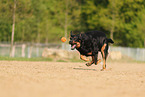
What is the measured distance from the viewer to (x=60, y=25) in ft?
133

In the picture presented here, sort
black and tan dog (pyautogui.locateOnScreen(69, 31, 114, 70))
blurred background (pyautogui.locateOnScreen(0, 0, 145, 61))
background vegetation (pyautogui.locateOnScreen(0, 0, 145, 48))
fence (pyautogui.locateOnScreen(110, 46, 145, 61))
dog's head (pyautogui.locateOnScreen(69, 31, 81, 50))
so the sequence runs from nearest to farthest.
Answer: dog's head (pyautogui.locateOnScreen(69, 31, 81, 50))
black and tan dog (pyautogui.locateOnScreen(69, 31, 114, 70))
blurred background (pyautogui.locateOnScreen(0, 0, 145, 61))
background vegetation (pyautogui.locateOnScreen(0, 0, 145, 48))
fence (pyautogui.locateOnScreen(110, 46, 145, 61))

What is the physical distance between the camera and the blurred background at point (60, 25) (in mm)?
27984

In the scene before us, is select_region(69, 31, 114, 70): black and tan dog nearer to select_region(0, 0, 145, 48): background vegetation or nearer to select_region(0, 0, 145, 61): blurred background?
select_region(0, 0, 145, 61): blurred background

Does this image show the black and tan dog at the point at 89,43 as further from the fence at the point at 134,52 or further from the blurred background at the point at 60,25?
the fence at the point at 134,52

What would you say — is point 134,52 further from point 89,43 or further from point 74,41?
point 74,41

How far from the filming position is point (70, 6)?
37.7 meters

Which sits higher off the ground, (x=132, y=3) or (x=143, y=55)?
(x=132, y=3)

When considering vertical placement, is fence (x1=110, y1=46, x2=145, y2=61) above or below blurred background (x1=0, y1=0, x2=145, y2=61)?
below

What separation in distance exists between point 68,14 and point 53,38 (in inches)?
322

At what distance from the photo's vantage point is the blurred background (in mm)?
27984

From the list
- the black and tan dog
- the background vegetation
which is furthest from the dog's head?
the background vegetation

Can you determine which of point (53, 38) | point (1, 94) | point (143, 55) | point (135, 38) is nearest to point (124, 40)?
point (135, 38)

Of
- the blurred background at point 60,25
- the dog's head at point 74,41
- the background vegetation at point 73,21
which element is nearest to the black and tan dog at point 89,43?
the dog's head at point 74,41

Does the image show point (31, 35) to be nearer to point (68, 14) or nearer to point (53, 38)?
point (68, 14)
